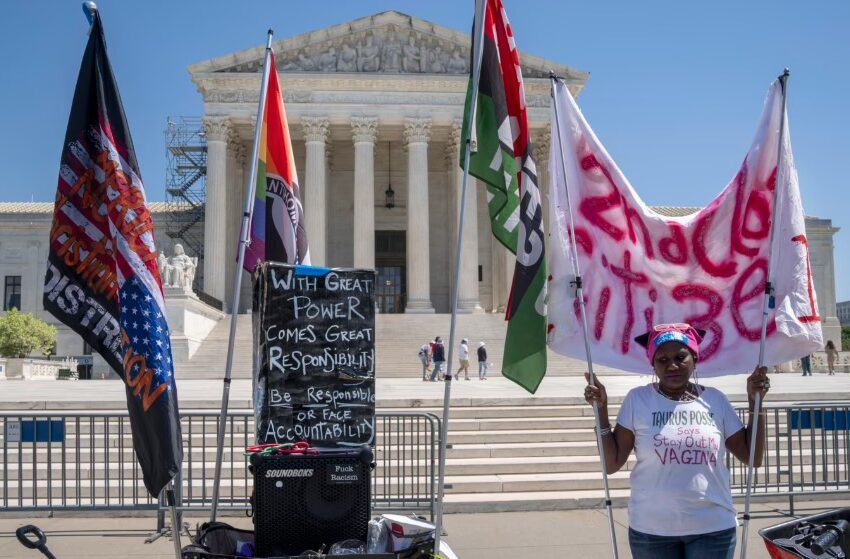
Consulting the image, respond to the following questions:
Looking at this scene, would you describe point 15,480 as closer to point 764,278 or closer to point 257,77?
point 764,278

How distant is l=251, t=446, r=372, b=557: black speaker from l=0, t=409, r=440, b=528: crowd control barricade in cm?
345

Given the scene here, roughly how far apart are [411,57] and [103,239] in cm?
3796

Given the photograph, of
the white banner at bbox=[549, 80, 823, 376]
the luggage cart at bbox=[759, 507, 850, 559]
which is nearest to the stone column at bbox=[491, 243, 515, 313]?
the white banner at bbox=[549, 80, 823, 376]

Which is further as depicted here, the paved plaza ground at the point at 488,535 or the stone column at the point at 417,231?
the stone column at the point at 417,231

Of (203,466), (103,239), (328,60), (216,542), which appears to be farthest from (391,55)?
(216,542)

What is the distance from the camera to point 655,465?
13.1ft

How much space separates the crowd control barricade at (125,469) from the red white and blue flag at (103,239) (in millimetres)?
2953

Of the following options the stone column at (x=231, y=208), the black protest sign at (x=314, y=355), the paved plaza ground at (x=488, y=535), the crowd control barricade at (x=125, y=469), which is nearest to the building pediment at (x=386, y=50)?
the stone column at (x=231, y=208)

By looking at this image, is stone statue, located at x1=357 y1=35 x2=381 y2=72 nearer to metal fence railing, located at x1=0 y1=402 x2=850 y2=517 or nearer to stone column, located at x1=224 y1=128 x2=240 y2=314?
stone column, located at x1=224 y1=128 x2=240 y2=314

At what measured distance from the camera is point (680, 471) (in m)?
3.96

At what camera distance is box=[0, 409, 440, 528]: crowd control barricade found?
883 cm

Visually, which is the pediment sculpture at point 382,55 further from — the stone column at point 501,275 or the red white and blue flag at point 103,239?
the red white and blue flag at point 103,239

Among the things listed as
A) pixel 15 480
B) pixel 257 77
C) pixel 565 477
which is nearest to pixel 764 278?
pixel 565 477

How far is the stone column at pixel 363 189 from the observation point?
133 ft
